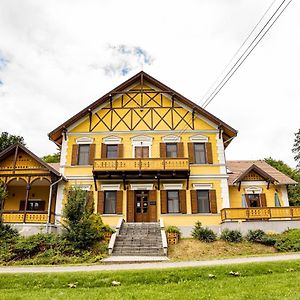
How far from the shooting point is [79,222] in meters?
16.1

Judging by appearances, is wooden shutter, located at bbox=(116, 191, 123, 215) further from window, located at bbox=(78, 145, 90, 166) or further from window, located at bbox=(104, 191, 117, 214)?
window, located at bbox=(78, 145, 90, 166)

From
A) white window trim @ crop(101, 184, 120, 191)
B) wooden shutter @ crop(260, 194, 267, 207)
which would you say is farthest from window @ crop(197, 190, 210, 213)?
white window trim @ crop(101, 184, 120, 191)

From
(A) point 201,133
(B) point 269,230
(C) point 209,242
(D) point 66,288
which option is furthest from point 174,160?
(D) point 66,288

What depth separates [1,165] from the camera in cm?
2050

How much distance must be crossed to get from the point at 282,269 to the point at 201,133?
44.2 feet

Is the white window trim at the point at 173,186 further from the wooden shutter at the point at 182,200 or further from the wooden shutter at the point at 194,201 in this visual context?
the wooden shutter at the point at 194,201

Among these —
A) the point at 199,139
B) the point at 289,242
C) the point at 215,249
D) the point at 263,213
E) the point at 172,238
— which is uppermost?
the point at 199,139

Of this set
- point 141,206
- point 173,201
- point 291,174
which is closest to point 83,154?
point 141,206

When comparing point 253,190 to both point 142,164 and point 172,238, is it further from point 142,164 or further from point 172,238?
point 142,164

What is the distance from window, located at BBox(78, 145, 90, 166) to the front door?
13.8ft

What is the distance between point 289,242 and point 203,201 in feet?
19.9

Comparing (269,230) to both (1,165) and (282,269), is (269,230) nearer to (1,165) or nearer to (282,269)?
(282,269)

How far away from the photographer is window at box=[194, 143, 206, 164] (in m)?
22.0

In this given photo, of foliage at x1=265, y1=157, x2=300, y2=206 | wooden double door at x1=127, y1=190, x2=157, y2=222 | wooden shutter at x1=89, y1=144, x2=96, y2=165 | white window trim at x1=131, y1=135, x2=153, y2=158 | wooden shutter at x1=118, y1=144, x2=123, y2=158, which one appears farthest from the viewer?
foliage at x1=265, y1=157, x2=300, y2=206
